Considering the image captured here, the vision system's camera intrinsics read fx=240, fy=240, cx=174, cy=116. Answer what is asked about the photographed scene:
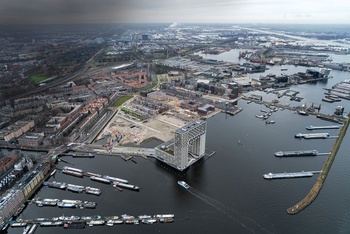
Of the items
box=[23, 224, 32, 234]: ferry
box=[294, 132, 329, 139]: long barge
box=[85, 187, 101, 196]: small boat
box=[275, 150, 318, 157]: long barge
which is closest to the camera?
box=[23, 224, 32, 234]: ferry

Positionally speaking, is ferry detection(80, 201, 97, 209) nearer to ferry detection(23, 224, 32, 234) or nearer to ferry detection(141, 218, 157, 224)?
ferry detection(23, 224, 32, 234)

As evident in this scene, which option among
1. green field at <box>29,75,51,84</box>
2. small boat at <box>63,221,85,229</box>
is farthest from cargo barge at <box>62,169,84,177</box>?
green field at <box>29,75,51,84</box>

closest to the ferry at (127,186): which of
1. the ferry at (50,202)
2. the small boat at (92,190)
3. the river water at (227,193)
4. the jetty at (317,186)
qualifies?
the river water at (227,193)

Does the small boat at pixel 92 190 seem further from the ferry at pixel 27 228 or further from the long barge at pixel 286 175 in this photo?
the long barge at pixel 286 175

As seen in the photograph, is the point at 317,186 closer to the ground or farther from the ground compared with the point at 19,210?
farther from the ground

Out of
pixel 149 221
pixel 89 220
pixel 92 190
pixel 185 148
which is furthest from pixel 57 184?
pixel 185 148

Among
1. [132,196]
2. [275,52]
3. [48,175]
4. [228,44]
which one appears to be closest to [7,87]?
[48,175]

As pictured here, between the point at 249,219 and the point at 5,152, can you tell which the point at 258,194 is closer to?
the point at 249,219

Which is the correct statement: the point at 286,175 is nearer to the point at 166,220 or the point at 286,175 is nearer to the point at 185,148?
the point at 185,148
